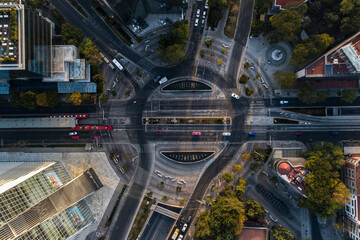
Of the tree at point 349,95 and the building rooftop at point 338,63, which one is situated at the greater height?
the building rooftop at point 338,63

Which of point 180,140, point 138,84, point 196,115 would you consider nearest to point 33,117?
point 138,84

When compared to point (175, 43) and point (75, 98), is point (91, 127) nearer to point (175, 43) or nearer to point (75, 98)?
point (75, 98)

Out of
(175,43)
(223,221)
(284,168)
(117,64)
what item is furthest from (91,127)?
(284,168)

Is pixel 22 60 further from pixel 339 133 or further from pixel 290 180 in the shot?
pixel 339 133

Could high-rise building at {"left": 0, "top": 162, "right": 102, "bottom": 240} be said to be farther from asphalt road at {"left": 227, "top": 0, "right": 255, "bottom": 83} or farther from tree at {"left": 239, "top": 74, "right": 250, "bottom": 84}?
asphalt road at {"left": 227, "top": 0, "right": 255, "bottom": 83}

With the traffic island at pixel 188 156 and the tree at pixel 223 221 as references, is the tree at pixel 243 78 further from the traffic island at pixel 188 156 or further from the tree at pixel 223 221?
the tree at pixel 223 221

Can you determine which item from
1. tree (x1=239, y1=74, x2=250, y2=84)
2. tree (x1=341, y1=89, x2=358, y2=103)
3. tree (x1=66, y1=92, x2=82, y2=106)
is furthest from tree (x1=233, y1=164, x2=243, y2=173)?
tree (x1=66, y1=92, x2=82, y2=106)

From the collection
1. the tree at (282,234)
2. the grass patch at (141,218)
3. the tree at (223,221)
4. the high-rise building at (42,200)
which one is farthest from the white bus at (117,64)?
the tree at (282,234)
